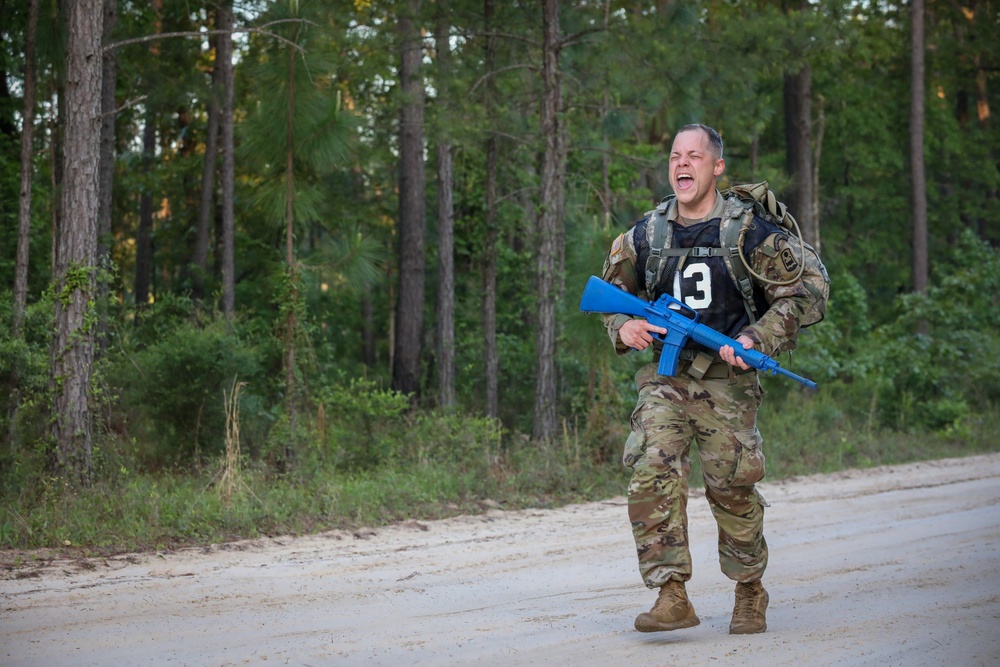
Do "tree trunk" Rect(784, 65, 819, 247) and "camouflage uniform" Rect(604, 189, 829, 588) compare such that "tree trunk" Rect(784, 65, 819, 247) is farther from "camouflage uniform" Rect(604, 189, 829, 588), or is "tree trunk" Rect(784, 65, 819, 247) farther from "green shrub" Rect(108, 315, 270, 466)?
"camouflage uniform" Rect(604, 189, 829, 588)

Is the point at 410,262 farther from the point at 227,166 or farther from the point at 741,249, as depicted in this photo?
the point at 741,249

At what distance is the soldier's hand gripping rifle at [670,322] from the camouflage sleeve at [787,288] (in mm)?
123

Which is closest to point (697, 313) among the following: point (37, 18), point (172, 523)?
point (172, 523)

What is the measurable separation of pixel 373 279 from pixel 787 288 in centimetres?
701

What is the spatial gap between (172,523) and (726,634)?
4401 mm

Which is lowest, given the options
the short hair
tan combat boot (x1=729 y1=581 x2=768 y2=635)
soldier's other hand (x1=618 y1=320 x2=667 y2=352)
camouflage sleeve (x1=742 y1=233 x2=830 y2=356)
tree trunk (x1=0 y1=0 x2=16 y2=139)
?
tan combat boot (x1=729 y1=581 x2=768 y2=635)

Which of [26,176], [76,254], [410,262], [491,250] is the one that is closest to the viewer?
[76,254]

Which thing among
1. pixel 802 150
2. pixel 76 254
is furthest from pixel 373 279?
pixel 802 150

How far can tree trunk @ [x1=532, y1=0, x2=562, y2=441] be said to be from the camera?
11.9 meters

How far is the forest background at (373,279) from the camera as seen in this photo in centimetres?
862

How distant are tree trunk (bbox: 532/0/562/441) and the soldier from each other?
689 cm

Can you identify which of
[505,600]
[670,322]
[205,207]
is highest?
[205,207]

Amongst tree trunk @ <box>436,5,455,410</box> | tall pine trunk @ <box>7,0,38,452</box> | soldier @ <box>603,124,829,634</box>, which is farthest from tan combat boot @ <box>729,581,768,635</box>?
tree trunk @ <box>436,5,455,410</box>

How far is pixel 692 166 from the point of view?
4.91 m
